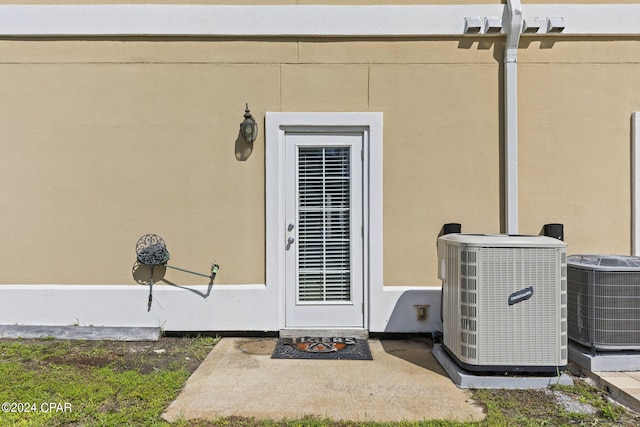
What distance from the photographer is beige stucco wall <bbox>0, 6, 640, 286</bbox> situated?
407cm

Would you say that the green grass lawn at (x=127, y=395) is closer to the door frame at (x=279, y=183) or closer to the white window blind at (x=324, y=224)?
the door frame at (x=279, y=183)

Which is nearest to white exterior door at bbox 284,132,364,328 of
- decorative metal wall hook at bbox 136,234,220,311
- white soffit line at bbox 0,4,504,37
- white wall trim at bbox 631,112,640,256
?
decorative metal wall hook at bbox 136,234,220,311

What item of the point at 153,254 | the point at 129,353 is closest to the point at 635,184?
the point at 153,254

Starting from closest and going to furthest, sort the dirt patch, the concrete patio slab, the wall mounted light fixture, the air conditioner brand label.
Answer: the concrete patio slab → the air conditioner brand label → the dirt patch → the wall mounted light fixture

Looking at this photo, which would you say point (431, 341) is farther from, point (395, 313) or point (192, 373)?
point (192, 373)

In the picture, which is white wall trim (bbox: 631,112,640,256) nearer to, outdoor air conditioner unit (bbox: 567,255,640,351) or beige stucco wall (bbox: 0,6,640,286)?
beige stucco wall (bbox: 0,6,640,286)

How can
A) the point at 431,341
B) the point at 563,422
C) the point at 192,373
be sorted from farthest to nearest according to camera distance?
the point at 431,341 < the point at 192,373 < the point at 563,422

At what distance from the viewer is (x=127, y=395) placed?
2783mm

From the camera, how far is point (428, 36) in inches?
160

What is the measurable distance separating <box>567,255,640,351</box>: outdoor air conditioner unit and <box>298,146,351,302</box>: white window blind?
2130 mm

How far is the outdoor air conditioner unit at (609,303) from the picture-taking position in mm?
3104

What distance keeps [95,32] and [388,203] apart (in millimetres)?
3636

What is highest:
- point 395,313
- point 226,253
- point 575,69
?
point 575,69

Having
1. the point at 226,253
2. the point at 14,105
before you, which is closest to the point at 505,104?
the point at 226,253
